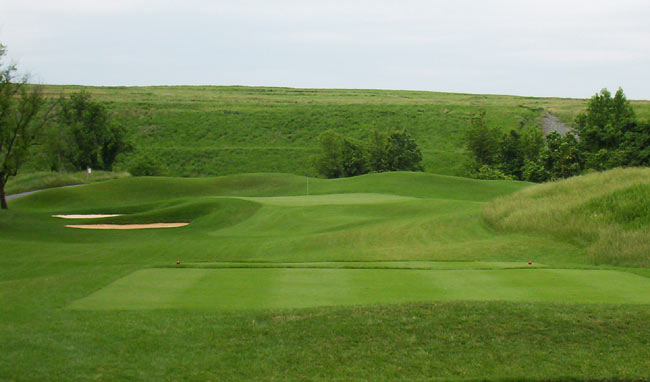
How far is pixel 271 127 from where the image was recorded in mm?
77375

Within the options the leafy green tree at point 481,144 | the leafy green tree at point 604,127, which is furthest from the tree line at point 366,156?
the leafy green tree at point 604,127

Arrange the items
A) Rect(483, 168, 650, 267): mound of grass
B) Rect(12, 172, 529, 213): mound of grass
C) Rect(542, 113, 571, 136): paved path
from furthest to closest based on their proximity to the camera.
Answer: Rect(542, 113, 571, 136): paved path, Rect(12, 172, 529, 213): mound of grass, Rect(483, 168, 650, 267): mound of grass

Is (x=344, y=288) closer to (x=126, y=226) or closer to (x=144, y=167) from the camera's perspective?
(x=126, y=226)

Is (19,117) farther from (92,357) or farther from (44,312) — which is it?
(92,357)

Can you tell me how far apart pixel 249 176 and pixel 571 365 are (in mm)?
37584

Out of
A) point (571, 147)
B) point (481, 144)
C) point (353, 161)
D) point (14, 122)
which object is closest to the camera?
point (14, 122)

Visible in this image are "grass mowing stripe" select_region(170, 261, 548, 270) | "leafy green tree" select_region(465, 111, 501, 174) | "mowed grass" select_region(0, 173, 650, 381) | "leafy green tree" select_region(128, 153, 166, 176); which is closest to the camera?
"mowed grass" select_region(0, 173, 650, 381)

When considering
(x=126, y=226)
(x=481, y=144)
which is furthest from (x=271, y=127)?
(x=126, y=226)

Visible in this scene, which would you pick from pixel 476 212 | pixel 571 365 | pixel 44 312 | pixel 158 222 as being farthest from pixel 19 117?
pixel 571 365

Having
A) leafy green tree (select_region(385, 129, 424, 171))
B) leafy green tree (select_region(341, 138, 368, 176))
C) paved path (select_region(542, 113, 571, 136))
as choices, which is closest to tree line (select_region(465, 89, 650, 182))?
leafy green tree (select_region(385, 129, 424, 171))

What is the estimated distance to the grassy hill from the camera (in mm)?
64688

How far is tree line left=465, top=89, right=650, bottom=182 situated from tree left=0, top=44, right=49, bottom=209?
3334 cm

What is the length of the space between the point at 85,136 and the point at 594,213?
49514 millimetres

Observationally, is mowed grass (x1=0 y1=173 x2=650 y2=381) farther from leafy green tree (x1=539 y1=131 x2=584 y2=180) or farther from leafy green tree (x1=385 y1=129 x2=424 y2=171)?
leafy green tree (x1=385 y1=129 x2=424 y2=171)
